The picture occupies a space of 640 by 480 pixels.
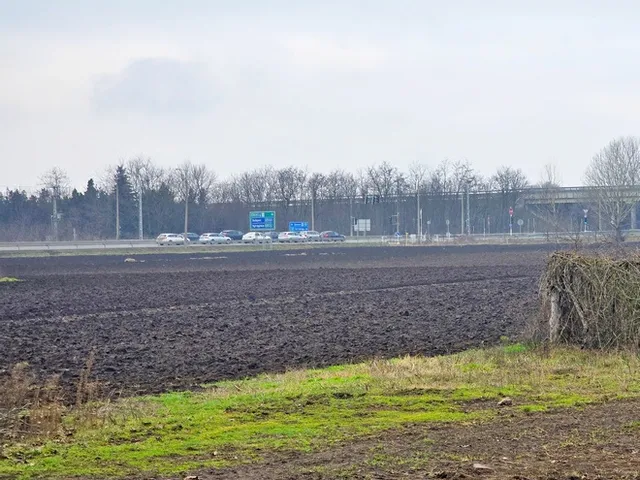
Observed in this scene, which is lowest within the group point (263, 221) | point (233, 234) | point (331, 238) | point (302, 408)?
point (302, 408)

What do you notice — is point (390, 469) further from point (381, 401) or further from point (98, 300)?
point (98, 300)

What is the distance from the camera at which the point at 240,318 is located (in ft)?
102

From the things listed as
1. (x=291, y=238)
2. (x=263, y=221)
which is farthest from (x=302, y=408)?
(x=291, y=238)

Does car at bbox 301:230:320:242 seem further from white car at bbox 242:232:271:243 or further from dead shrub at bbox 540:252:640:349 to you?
dead shrub at bbox 540:252:640:349

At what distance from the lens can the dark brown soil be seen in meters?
21.3

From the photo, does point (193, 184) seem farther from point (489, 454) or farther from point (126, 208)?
point (489, 454)

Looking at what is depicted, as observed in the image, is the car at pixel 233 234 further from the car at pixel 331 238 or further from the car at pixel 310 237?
the car at pixel 331 238

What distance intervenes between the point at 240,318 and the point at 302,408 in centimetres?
1750

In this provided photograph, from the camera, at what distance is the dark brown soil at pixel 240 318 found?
69.9 ft

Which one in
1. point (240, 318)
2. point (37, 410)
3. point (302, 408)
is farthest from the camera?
point (240, 318)

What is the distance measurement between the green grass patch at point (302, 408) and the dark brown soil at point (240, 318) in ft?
9.04

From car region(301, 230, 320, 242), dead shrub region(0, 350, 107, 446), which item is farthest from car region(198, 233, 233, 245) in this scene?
dead shrub region(0, 350, 107, 446)

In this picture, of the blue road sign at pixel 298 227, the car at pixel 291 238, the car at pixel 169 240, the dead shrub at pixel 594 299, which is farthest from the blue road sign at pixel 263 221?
the dead shrub at pixel 594 299

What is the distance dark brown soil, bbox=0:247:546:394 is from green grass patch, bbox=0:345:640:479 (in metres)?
2.75
